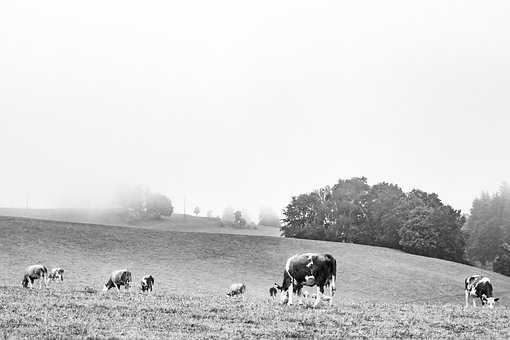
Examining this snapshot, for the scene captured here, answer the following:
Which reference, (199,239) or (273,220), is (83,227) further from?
(273,220)

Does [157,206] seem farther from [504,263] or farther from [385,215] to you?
[504,263]

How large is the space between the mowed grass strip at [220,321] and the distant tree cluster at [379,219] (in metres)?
78.0

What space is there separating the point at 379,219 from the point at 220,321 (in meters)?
92.9

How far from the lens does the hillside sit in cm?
5669

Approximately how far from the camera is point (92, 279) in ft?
167

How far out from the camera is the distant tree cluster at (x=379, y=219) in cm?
10000

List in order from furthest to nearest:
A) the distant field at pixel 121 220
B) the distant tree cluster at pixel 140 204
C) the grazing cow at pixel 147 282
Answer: the distant tree cluster at pixel 140 204 < the distant field at pixel 121 220 < the grazing cow at pixel 147 282

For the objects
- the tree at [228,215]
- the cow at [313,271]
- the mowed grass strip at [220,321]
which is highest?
the tree at [228,215]

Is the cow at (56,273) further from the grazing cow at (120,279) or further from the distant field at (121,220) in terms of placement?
the distant field at (121,220)

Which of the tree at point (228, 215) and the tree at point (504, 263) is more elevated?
the tree at point (228, 215)

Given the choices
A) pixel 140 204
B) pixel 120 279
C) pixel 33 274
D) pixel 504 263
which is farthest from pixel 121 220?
pixel 120 279

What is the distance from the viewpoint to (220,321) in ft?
62.1

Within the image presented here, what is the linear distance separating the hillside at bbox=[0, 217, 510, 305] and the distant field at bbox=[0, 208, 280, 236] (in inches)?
2380

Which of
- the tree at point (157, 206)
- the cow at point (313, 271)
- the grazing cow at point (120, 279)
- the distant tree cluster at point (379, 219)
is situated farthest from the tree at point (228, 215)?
the cow at point (313, 271)
